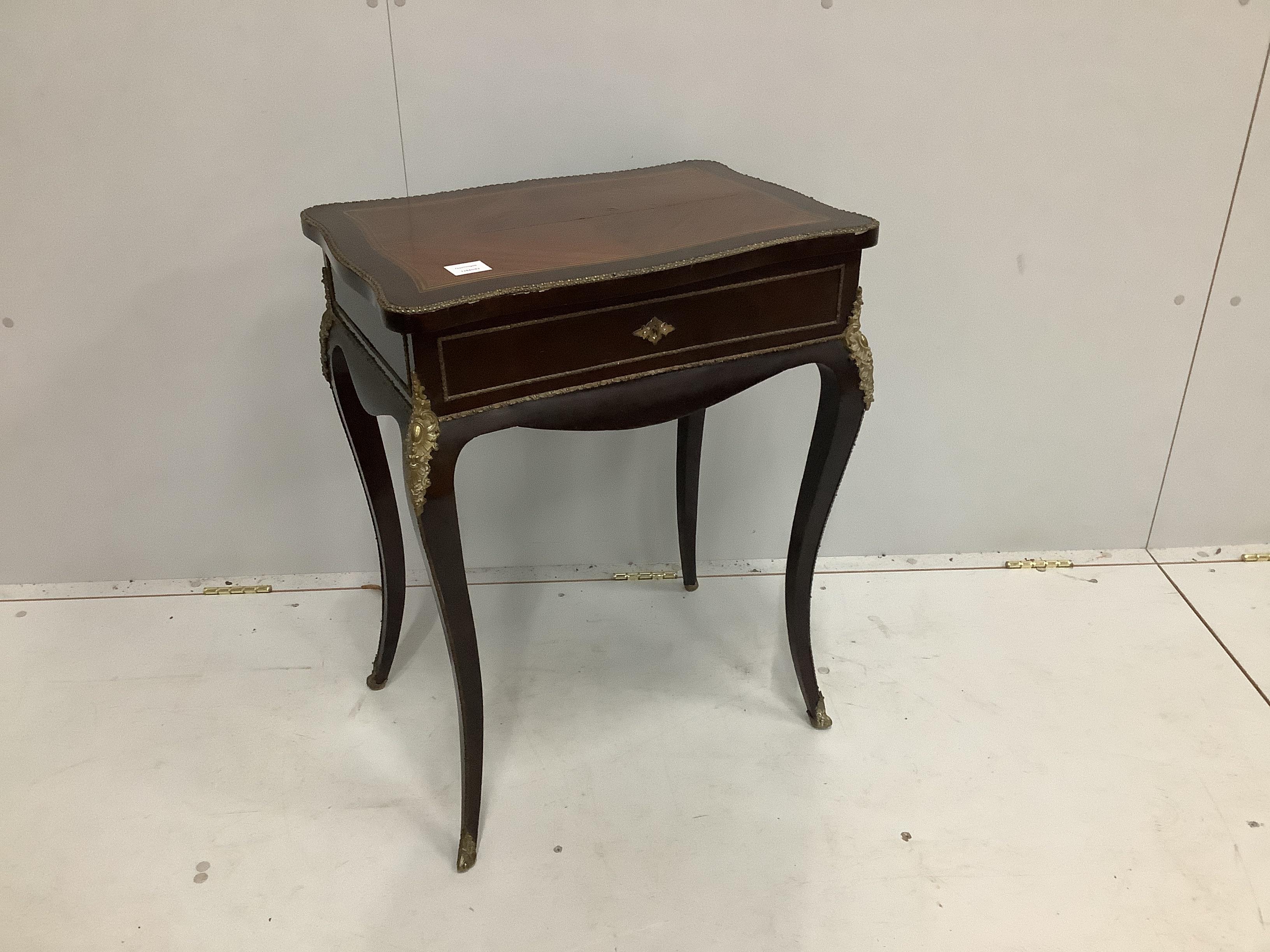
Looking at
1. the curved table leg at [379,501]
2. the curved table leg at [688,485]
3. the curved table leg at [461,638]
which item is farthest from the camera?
the curved table leg at [688,485]

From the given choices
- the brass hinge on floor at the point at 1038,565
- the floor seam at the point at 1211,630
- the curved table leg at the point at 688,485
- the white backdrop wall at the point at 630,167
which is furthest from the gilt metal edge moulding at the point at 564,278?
the floor seam at the point at 1211,630

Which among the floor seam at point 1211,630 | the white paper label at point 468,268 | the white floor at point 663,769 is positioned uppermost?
the white paper label at point 468,268

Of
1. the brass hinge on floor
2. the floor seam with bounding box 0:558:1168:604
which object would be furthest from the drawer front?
the brass hinge on floor

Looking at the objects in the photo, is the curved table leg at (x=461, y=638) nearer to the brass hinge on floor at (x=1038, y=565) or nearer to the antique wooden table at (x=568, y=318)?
the antique wooden table at (x=568, y=318)

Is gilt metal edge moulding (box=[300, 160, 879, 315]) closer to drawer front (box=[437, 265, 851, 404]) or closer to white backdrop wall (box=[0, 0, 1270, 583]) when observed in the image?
drawer front (box=[437, 265, 851, 404])

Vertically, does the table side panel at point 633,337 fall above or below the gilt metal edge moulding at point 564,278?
below

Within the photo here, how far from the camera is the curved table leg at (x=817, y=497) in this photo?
1.39m

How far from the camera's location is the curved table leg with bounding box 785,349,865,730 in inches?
54.6

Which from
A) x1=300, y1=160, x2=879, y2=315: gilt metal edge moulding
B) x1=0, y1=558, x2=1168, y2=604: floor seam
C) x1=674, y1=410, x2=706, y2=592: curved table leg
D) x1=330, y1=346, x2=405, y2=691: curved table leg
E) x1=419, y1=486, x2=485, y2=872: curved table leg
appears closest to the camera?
x1=300, y1=160, x2=879, y2=315: gilt metal edge moulding

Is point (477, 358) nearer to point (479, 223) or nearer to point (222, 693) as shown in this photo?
point (479, 223)

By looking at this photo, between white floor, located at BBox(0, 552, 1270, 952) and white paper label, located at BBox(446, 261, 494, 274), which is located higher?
white paper label, located at BBox(446, 261, 494, 274)

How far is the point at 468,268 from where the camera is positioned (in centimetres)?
115

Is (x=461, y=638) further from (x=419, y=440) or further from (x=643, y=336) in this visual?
(x=643, y=336)

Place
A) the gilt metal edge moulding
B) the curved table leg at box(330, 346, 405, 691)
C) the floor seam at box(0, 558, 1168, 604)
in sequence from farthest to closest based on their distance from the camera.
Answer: the floor seam at box(0, 558, 1168, 604) → the curved table leg at box(330, 346, 405, 691) → the gilt metal edge moulding
